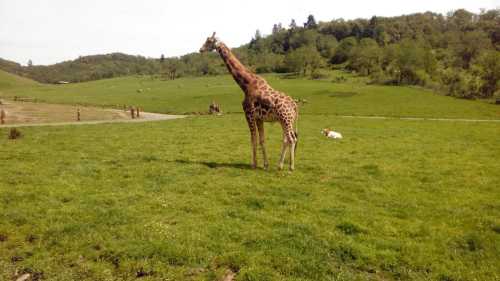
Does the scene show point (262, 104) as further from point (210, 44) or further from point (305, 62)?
point (305, 62)

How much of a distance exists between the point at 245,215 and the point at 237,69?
26.3 ft

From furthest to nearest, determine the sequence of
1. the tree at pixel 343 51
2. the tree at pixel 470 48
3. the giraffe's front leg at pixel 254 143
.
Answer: the tree at pixel 343 51, the tree at pixel 470 48, the giraffe's front leg at pixel 254 143

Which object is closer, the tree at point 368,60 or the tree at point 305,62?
the tree at point 368,60

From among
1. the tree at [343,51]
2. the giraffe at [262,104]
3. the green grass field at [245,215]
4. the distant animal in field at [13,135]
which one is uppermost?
the tree at [343,51]

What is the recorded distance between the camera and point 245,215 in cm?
1039

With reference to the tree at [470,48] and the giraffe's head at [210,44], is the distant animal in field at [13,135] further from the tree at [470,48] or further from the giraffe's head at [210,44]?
the tree at [470,48]

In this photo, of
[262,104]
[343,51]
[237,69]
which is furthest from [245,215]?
[343,51]

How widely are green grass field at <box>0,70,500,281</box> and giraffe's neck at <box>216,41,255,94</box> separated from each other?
4.00 m

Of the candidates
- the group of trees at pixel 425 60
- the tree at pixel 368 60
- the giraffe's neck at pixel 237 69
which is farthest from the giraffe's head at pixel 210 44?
the tree at pixel 368 60

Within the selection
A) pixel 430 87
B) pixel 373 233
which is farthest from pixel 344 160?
pixel 430 87

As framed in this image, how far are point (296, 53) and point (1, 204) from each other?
135 meters

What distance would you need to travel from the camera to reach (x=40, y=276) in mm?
7512

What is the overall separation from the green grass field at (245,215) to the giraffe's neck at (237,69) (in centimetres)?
400

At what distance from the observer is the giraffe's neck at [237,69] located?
52.4 ft
